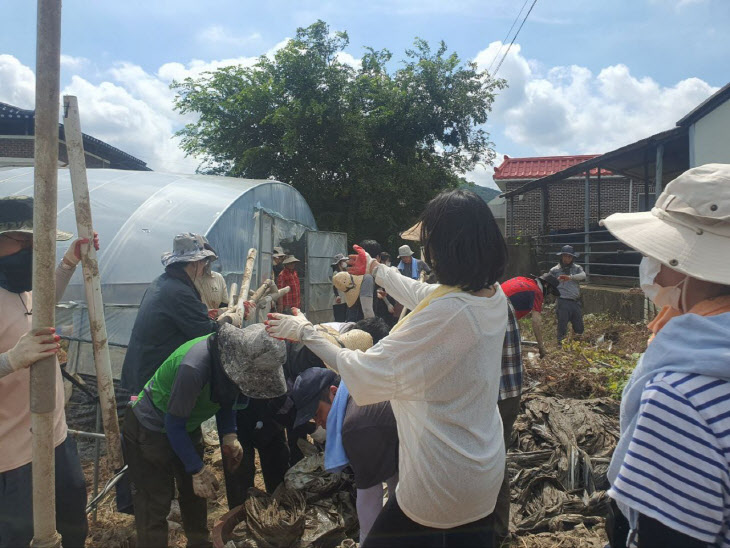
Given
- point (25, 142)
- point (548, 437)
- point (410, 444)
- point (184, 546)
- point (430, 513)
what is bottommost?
point (184, 546)

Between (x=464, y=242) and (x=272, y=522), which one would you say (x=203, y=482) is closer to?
(x=272, y=522)

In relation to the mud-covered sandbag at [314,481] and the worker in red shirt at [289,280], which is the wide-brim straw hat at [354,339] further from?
the worker in red shirt at [289,280]

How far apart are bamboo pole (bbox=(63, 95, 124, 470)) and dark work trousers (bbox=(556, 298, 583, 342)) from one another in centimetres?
689

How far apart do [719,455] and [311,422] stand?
10.1 feet

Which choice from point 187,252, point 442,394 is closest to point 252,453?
point 187,252

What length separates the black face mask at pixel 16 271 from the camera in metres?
2.20

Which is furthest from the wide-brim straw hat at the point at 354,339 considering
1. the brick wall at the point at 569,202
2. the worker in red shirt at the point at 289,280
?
the brick wall at the point at 569,202

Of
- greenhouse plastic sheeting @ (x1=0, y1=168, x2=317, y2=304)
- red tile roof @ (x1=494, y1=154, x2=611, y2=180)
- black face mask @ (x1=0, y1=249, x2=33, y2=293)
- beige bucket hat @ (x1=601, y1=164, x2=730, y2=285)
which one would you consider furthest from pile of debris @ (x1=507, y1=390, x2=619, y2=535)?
red tile roof @ (x1=494, y1=154, x2=611, y2=180)

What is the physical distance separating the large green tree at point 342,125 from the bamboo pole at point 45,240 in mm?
13752

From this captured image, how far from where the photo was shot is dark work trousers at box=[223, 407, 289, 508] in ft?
11.2

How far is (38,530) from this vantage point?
1.75 metres

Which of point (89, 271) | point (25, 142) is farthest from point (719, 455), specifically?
point (25, 142)

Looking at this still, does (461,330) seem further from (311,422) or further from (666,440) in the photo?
(311,422)

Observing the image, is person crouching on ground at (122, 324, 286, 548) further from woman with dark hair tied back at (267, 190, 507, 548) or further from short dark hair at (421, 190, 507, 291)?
short dark hair at (421, 190, 507, 291)
